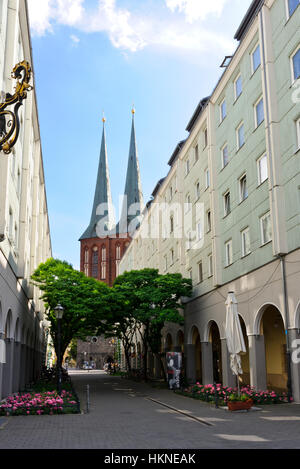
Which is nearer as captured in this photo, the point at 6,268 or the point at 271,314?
the point at 6,268

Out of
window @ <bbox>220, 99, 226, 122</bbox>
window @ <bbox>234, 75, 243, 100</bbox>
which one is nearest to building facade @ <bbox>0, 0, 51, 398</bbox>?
window @ <bbox>220, 99, 226, 122</bbox>

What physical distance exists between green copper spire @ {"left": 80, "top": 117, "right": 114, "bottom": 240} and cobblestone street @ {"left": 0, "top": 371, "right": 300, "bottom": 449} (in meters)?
86.8

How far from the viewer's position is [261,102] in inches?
929

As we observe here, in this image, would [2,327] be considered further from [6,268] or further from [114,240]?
[114,240]

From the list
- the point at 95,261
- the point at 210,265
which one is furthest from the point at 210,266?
the point at 95,261

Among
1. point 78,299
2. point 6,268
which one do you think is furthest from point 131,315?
point 6,268

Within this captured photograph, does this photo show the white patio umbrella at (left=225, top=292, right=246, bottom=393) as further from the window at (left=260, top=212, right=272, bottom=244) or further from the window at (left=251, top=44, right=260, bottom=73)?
the window at (left=251, top=44, right=260, bottom=73)

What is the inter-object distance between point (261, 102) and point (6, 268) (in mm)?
14005

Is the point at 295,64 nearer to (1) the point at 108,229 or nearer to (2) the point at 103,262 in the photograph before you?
(2) the point at 103,262

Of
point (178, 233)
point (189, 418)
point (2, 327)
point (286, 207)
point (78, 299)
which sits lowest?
point (189, 418)

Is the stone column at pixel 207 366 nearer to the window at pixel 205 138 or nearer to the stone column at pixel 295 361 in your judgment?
the stone column at pixel 295 361

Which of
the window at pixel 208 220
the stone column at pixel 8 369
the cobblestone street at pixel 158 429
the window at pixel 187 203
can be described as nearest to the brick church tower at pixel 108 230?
the window at pixel 187 203

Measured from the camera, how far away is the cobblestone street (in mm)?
11000
